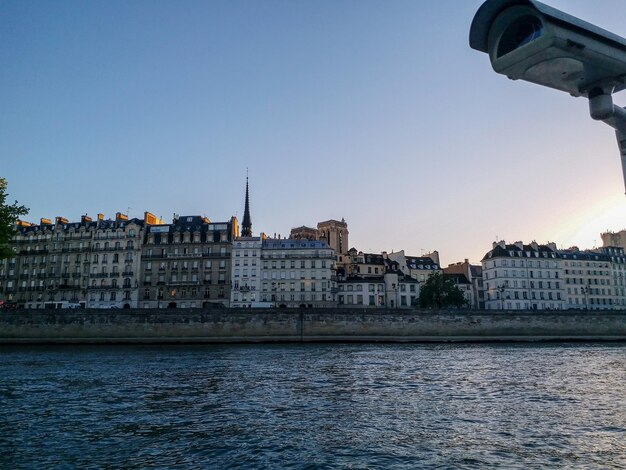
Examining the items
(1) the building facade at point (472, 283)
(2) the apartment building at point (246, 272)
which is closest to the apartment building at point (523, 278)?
(1) the building facade at point (472, 283)

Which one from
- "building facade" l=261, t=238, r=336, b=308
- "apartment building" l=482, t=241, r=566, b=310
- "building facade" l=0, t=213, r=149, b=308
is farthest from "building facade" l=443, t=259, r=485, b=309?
"building facade" l=0, t=213, r=149, b=308

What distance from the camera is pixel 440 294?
82438 millimetres

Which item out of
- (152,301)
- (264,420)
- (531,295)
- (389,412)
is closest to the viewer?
(264,420)

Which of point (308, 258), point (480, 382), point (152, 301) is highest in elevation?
point (308, 258)

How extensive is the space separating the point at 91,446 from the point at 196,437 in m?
2.64

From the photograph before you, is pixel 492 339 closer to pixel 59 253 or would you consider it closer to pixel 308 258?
pixel 308 258

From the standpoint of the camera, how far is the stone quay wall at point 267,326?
56.2 m

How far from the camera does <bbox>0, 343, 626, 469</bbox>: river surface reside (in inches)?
436

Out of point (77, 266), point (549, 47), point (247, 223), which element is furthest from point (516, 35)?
point (247, 223)

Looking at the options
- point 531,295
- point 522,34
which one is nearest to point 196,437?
point 522,34

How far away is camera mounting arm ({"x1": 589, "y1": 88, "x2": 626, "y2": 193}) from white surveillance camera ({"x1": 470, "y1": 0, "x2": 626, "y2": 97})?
0.06m

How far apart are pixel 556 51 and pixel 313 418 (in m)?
12.8

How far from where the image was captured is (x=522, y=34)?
23.6 feet

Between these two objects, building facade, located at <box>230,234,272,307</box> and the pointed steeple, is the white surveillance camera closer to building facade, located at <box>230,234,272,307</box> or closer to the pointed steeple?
building facade, located at <box>230,234,272,307</box>
